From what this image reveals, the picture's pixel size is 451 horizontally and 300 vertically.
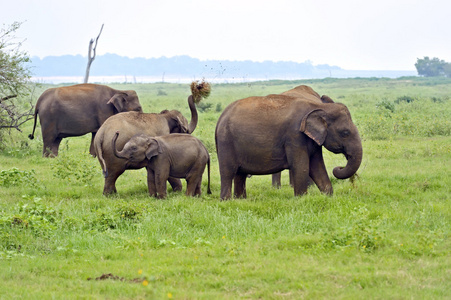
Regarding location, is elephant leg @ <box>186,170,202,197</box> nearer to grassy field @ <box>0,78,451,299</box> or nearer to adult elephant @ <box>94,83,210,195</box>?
grassy field @ <box>0,78,451,299</box>

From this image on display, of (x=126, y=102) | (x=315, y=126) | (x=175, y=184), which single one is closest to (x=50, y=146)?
(x=126, y=102)

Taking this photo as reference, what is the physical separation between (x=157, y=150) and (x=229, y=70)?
2.08 meters

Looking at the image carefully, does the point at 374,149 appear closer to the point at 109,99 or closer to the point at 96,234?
the point at 109,99

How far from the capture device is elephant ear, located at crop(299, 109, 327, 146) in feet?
35.0

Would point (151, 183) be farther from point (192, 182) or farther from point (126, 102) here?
point (126, 102)

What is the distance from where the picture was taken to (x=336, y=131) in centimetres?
1088

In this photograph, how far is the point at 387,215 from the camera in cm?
938

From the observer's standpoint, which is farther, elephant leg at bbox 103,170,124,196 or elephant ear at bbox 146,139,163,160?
elephant leg at bbox 103,170,124,196

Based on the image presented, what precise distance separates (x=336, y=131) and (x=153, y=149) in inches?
132

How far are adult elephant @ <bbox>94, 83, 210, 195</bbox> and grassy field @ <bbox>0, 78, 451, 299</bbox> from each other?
571 millimetres

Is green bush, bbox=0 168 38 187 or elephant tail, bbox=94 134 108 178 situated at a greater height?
elephant tail, bbox=94 134 108 178

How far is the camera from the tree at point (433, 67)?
125m

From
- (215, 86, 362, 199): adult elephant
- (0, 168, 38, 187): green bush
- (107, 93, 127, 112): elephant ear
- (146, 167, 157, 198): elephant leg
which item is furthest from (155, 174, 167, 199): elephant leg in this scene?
(107, 93, 127, 112): elephant ear

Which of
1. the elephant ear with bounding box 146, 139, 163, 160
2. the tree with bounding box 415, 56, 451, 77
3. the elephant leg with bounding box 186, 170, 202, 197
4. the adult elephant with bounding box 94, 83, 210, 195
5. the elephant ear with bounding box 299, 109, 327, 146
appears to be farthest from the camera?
the tree with bounding box 415, 56, 451, 77
